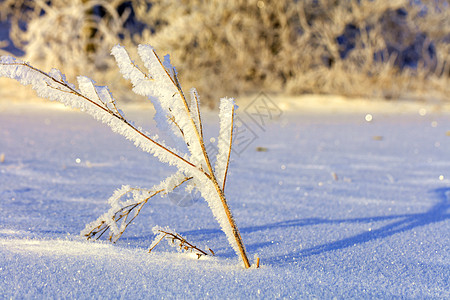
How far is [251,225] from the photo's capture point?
125 cm

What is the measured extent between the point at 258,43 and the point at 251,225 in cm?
468

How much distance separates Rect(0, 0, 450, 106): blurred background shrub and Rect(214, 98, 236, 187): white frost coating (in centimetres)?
416

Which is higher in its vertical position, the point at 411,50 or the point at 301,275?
the point at 301,275

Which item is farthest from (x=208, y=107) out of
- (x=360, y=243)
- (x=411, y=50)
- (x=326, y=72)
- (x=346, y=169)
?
(x=360, y=243)

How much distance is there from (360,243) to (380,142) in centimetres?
216

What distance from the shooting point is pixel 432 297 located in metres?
0.80

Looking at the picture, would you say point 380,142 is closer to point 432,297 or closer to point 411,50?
point 432,297

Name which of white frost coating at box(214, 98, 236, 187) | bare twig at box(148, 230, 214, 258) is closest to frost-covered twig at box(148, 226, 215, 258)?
bare twig at box(148, 230, 214, 258)

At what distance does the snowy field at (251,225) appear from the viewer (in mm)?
812

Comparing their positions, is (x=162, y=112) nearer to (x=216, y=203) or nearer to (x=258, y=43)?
(x=216, y=203)

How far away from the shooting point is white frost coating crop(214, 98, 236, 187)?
871 millimetres

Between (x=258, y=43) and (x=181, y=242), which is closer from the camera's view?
(x=181, y=242)

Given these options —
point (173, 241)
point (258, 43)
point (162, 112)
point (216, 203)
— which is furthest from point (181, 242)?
point (258, 43)

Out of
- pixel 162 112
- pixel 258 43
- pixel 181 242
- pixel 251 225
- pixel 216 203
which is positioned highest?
pixel 162 112
